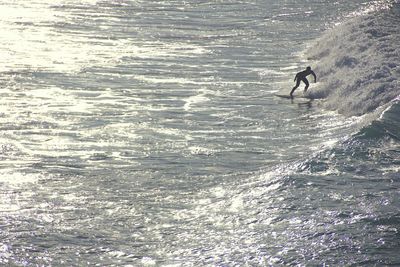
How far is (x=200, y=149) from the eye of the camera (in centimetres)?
2833

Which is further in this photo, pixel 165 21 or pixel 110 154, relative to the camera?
pixel 165 21

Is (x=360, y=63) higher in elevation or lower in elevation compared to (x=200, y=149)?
higher

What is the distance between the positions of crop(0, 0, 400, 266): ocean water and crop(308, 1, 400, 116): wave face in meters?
0.12

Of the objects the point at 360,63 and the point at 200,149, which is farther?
the point at 360,63

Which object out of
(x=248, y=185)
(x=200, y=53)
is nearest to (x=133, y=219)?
(x=248, y=185)

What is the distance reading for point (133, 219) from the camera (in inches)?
869

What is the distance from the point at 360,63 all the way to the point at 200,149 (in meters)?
14.1

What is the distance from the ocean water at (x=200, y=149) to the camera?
793 inches

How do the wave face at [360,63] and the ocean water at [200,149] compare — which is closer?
the ocean water at [200,149]

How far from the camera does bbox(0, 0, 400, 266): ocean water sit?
2014cm

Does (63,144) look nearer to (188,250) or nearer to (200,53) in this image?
(188,250)

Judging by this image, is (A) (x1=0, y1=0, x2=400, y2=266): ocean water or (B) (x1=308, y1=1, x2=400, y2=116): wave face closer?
(A) (x1=0, y1=0, x2=400, y2=266): ocean water

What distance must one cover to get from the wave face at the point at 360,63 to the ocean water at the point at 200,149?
119mm

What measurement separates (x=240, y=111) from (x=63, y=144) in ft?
25.1
